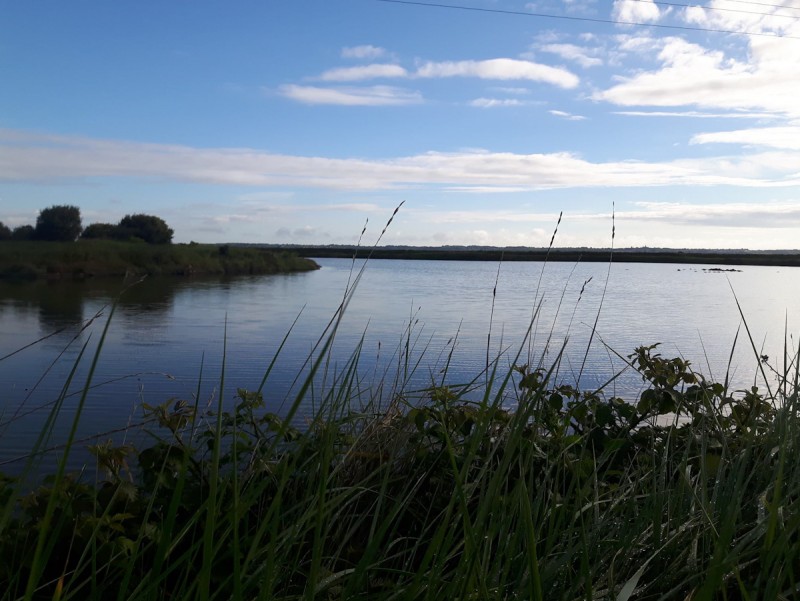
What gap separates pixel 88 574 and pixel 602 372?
4.91 meters

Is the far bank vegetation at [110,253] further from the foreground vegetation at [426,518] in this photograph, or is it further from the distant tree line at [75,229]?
the foreground vegetation at [426,518]

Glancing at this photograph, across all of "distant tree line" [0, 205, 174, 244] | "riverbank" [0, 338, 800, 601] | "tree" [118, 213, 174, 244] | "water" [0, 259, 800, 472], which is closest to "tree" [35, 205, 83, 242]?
"distant tree line" [0, 205, 174, 244]

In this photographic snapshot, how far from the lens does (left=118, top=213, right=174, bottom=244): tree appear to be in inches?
1125

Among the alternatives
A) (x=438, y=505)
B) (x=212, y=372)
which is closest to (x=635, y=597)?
(x=438, y=505)

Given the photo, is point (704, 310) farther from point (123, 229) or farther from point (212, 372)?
point (123, 229)

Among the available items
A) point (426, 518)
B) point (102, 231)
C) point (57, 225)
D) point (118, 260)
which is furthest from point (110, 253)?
point (426, 518)

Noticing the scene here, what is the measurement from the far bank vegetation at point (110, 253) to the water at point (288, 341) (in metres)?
3.84

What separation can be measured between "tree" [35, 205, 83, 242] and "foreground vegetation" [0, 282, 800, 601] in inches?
981

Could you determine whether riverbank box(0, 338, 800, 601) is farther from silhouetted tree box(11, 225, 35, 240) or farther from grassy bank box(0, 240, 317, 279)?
silhouetted tree box(11, 225, 35, 240)

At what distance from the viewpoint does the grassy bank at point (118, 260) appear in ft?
67.2

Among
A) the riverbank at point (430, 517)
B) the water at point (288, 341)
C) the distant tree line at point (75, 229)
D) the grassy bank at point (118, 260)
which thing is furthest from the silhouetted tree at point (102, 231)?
the riverbank at point (430, 517)

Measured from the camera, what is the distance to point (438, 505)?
7.28 feet

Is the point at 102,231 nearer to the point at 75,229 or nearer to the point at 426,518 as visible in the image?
the point at 75,229

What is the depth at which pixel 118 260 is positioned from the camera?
885 inches
